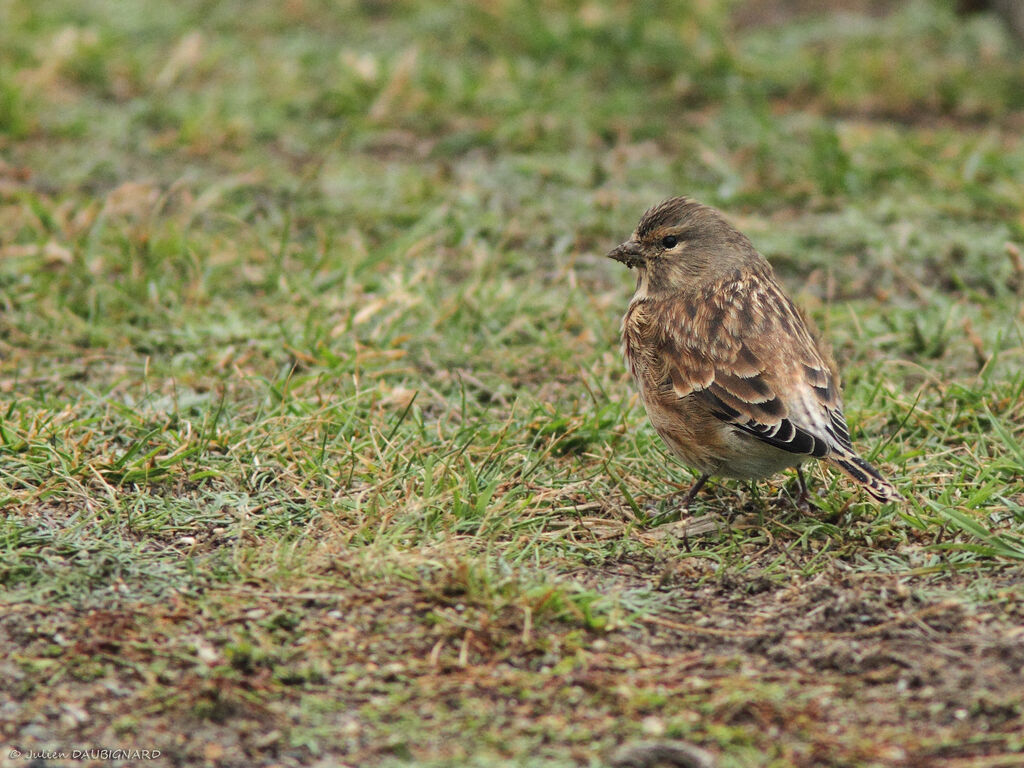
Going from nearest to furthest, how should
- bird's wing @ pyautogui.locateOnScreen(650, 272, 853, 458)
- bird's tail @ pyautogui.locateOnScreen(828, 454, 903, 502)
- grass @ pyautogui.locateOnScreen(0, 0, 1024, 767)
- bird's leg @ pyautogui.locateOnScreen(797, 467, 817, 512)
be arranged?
grass @ pyautogui.locateOnScreen(0, 0, 1024, 767)
bird's tail @ pyautogui.locateOnScreen(828, 454, 903, 502)
bird's wing @ pyautogui.locateOnScreen(650, 272, 853, 458)
bird's leg @ pyautogui.locateOnScreen(797, 467, 817, 512)

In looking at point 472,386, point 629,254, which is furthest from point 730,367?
point 472,386

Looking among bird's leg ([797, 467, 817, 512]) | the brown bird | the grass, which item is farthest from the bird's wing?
the grass

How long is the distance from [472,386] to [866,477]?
2.17m

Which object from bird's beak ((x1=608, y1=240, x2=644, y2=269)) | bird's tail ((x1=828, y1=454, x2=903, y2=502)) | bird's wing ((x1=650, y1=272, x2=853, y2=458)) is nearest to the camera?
bird's tail ((x1=828, y1=454, x2=903, y2=502))

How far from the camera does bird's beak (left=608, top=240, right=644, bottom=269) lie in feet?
19.3

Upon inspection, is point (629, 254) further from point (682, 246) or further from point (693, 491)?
point (693, 491)

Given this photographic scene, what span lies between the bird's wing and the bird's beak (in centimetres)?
46

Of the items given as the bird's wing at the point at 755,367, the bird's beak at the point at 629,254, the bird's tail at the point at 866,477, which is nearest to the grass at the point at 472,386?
the bird's tail at the point at 866,477

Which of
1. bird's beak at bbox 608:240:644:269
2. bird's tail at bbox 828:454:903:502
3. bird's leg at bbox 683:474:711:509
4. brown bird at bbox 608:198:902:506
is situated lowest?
bird's leg at bbox 683:474:711:509

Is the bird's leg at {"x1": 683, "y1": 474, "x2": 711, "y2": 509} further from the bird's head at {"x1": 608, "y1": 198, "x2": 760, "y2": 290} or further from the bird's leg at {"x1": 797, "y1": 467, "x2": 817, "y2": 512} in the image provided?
the bird's head at {"x1": 608, "y1": 198, "x2": 760, "y2": 290}

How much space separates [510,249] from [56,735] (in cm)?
461

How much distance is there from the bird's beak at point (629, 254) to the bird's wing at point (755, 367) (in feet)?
1.51

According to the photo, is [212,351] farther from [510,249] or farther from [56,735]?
[56,735]

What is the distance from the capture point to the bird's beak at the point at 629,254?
5.88m
